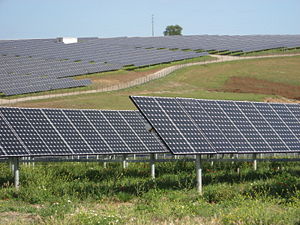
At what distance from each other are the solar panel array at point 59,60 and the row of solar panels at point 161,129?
4331 cm

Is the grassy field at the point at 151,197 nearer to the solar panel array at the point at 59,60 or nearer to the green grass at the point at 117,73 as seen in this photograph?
the green grass at the point at 117,73

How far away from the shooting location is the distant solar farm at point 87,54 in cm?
7531

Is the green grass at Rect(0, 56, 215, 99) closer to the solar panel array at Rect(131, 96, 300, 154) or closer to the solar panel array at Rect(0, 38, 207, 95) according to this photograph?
the solar panel array at Rect(0, 38, 207, 95)

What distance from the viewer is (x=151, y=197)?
1883 centimetres

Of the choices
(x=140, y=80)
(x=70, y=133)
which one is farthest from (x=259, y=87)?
(x=70, y=133)

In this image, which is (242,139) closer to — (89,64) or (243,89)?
(243,89)

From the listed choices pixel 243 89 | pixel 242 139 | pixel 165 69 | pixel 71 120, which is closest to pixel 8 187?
pixel 71 120

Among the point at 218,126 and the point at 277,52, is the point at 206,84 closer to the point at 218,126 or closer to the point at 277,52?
the point at 277,52

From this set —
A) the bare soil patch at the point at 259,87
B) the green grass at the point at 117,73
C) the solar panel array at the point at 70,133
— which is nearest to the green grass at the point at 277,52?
the green grass at the point at 117,73

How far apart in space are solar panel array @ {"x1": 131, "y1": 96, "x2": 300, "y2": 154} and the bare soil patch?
153ft

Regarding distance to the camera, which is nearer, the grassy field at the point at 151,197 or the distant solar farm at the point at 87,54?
the grassy field at the point at 151,197

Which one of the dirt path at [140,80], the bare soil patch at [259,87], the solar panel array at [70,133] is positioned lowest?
the bare soil patch at [259,87]

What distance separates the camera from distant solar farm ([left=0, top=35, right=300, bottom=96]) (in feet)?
247

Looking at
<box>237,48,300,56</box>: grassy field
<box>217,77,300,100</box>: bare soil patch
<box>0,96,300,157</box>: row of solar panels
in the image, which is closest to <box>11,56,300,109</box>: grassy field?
<box>217,77,300,100</box>: bare soil patch
